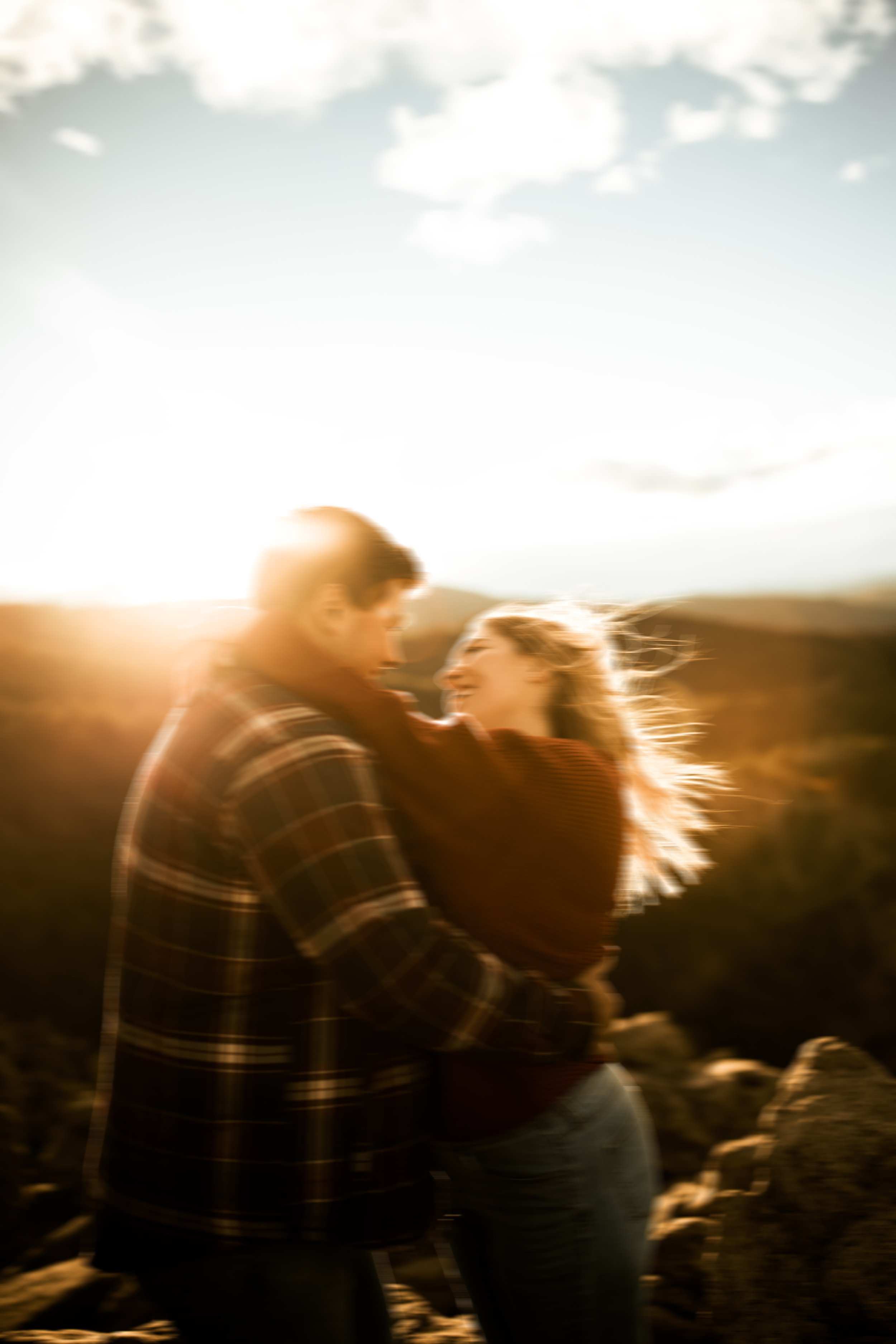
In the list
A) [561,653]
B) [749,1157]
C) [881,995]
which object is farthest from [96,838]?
[881,995]

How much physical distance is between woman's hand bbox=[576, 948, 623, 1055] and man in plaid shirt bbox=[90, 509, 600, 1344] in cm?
9

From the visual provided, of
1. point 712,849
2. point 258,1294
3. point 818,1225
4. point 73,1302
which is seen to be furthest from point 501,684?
point 712,849

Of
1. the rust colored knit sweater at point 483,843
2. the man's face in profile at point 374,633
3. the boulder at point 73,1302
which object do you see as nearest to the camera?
the rust colored knit sweater at point 483,843

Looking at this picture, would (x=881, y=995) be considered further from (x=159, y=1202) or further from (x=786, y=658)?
(x=159, y=1202)

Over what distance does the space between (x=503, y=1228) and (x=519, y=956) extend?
367mm

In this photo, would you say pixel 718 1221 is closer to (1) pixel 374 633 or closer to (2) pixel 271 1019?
(2) pixel 271 1019

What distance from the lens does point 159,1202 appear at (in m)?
1.04

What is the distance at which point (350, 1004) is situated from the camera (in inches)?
39.3

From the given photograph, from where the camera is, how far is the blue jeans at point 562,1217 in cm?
113

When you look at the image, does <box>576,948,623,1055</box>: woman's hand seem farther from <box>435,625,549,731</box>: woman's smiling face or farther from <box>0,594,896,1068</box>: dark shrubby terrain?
<box>0,594,896,1068</box>: dark shrubby terrain

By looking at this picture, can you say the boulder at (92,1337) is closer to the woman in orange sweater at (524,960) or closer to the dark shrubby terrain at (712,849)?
the woman in orange sweater at (524,960)

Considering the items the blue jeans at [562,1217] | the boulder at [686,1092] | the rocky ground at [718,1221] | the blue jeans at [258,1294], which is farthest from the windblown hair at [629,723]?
the boulder at [686,1092]

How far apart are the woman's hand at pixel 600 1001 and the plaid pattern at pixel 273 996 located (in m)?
0.10

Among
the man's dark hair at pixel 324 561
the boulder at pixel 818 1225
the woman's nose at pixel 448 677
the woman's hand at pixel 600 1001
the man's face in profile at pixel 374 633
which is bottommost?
the boulder at pixel 818 1225
